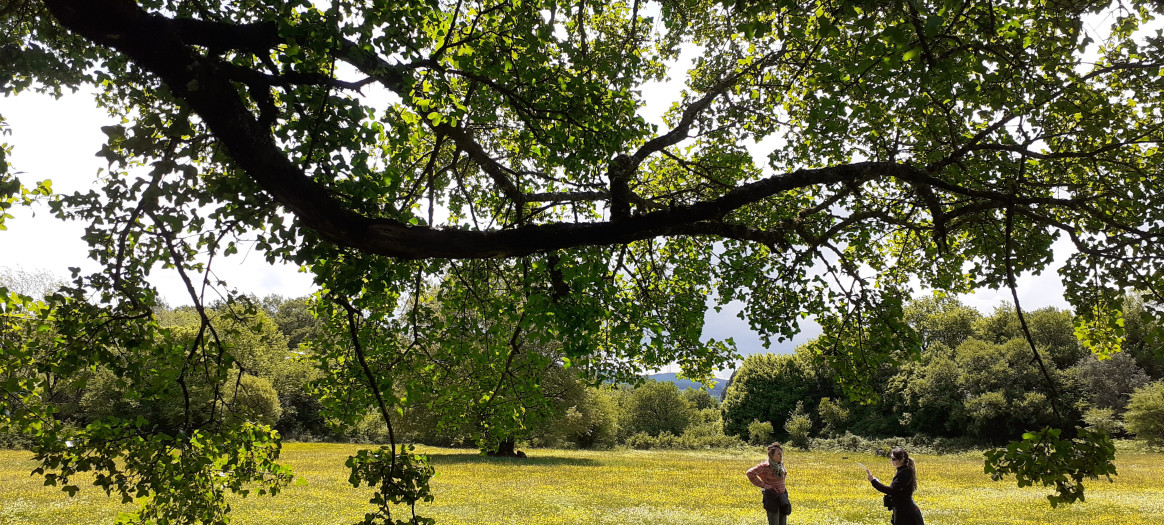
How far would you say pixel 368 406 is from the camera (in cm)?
880

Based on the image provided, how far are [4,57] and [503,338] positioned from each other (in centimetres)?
620

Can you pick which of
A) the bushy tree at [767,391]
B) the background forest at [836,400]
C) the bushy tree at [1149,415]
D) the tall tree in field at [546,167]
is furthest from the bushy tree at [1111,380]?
the tall tree in field at [546,167]

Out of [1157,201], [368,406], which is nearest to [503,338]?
[368,406]

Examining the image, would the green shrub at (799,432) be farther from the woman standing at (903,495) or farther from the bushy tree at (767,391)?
the woman standing at (903,495)

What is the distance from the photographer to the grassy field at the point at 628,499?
15.5 m

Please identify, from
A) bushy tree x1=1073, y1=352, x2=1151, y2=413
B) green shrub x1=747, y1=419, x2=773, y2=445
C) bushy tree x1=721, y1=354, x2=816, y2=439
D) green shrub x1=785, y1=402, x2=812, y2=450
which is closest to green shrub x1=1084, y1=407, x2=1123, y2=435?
bushy tree x1=1073, y1=352, x2=1151, y2=413

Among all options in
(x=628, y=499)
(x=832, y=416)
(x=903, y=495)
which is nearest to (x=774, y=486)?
(x=903, y=495)

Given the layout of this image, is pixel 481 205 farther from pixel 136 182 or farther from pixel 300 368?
pixel 300 368

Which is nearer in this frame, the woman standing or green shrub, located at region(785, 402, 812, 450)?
the woman standing

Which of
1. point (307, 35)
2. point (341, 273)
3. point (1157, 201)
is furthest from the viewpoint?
point (1157, 201)

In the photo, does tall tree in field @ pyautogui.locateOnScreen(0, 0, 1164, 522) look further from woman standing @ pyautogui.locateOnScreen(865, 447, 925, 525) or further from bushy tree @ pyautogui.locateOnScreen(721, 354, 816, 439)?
bushy tree @ pyautogui.locateOnScreen(721, 354, 816, 439)

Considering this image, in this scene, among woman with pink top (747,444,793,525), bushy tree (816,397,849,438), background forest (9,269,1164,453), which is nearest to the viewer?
woman with pink top (747,444,793,525)

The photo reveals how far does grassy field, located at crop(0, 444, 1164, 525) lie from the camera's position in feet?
50.7

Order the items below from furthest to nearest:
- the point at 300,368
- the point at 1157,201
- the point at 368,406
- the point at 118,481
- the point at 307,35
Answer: the point at 300,368
the point at 368,406
the point at 1157,201
the point at 118,481
the point at 307,35
